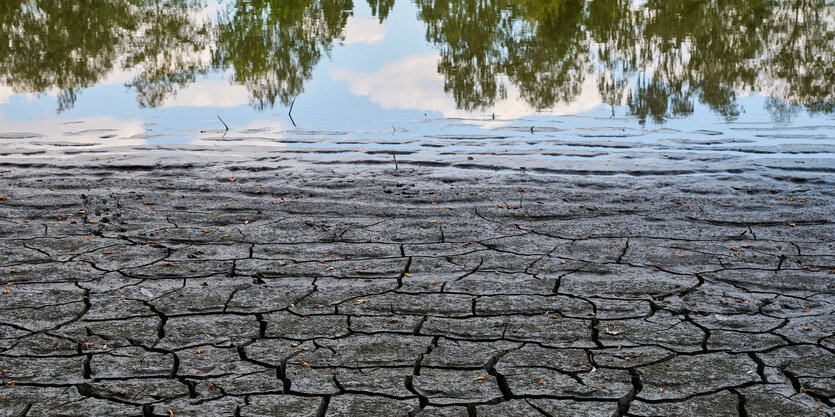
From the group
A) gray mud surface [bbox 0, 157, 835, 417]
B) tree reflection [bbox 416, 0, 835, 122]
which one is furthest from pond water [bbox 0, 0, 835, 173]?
gray mud surface [bbox 0, 157, 835, 417]

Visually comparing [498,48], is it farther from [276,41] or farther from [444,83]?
[276,41]

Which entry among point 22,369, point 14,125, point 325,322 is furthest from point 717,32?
point 22,369

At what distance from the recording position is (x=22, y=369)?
10.6ft

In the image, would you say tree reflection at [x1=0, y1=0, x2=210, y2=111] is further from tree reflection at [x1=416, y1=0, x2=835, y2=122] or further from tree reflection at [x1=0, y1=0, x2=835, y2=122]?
tree reflection at [x1=416, y1=0, x2=835, y2=122]

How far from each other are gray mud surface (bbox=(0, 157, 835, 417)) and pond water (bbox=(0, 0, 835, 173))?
1297 millimetres

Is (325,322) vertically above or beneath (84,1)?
beneath

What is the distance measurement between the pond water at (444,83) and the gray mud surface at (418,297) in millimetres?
1297

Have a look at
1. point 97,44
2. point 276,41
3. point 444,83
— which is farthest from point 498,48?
point 97,44

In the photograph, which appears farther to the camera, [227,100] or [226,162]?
[227,100]

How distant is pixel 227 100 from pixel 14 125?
2.38 metres

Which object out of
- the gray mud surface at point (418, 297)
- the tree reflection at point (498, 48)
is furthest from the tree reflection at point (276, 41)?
the gray mud surface at point (418, 297)

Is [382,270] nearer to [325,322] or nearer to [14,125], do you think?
[325,322]

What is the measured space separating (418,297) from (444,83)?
7.08 meters

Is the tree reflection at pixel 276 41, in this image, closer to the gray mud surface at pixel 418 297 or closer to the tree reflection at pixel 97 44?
the tree reflection at pixel 97 44
